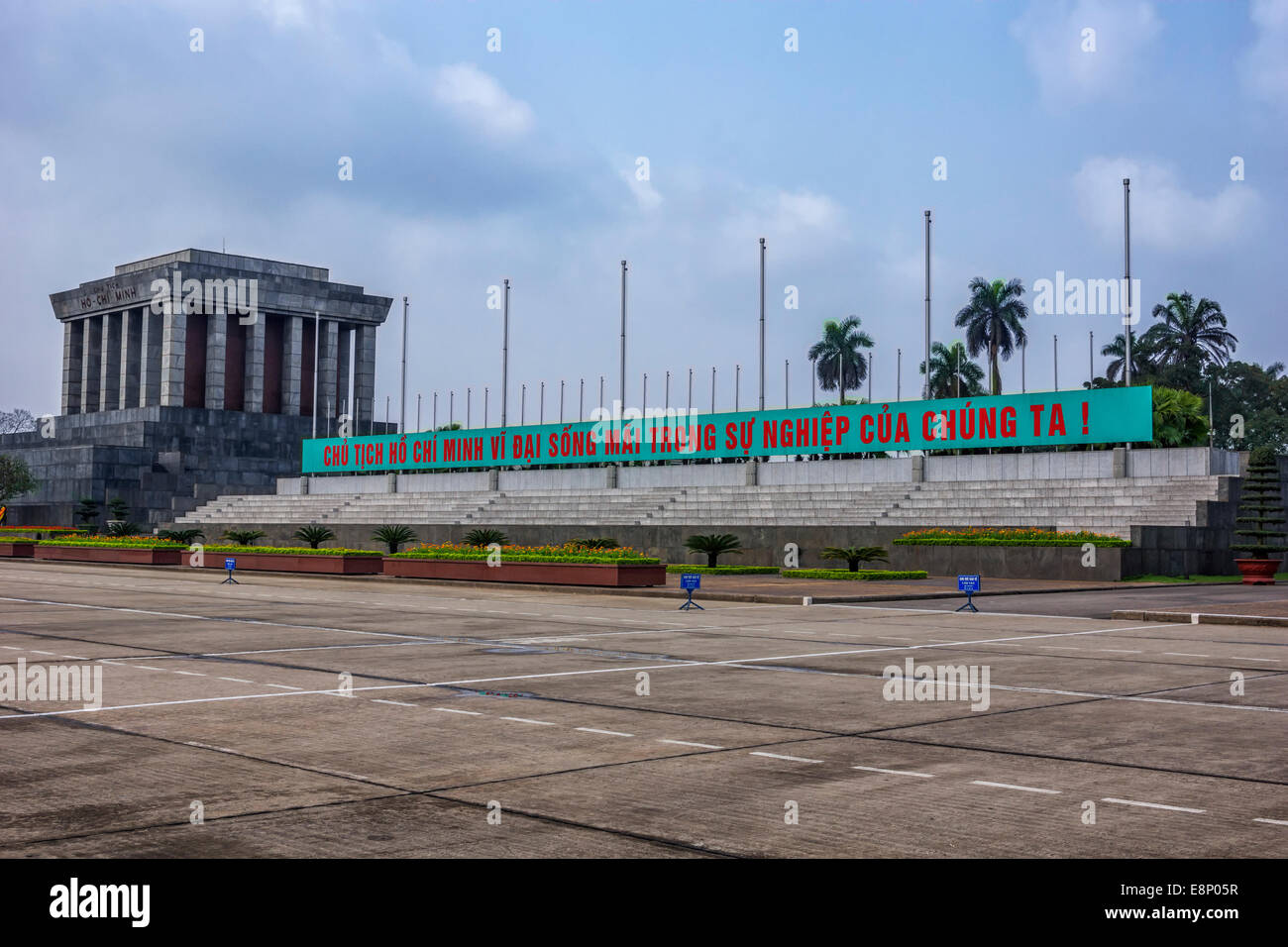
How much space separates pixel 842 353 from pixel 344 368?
4323 centimetres

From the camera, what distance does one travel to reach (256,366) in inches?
4011

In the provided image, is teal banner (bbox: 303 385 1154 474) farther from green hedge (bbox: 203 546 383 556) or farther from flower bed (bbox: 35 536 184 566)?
flower bed (bbox: 35 536 184 566)

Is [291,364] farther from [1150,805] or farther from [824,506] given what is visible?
[1150,805]

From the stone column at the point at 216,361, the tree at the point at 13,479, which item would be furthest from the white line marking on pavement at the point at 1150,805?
the stone column at the point at 216,361

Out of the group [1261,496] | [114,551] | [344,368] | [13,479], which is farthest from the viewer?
[344,368]

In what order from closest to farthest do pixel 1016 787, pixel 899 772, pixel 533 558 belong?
pixel 1016 787 → pixel 899 772 → pixel 533 558

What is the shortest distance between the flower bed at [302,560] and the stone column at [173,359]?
5139 cm

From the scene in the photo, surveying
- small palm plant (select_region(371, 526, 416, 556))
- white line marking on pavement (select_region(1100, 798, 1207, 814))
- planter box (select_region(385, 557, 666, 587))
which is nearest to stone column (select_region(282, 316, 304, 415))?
small palm plant (select_region(371, 526, 416, 556))

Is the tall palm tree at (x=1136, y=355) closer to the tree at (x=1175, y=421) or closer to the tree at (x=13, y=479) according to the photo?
the tree at (x=1175, y=421)

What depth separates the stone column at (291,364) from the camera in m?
105

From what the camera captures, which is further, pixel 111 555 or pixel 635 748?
pixel 111 555

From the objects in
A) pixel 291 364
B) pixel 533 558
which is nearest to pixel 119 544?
pixel 533 558
